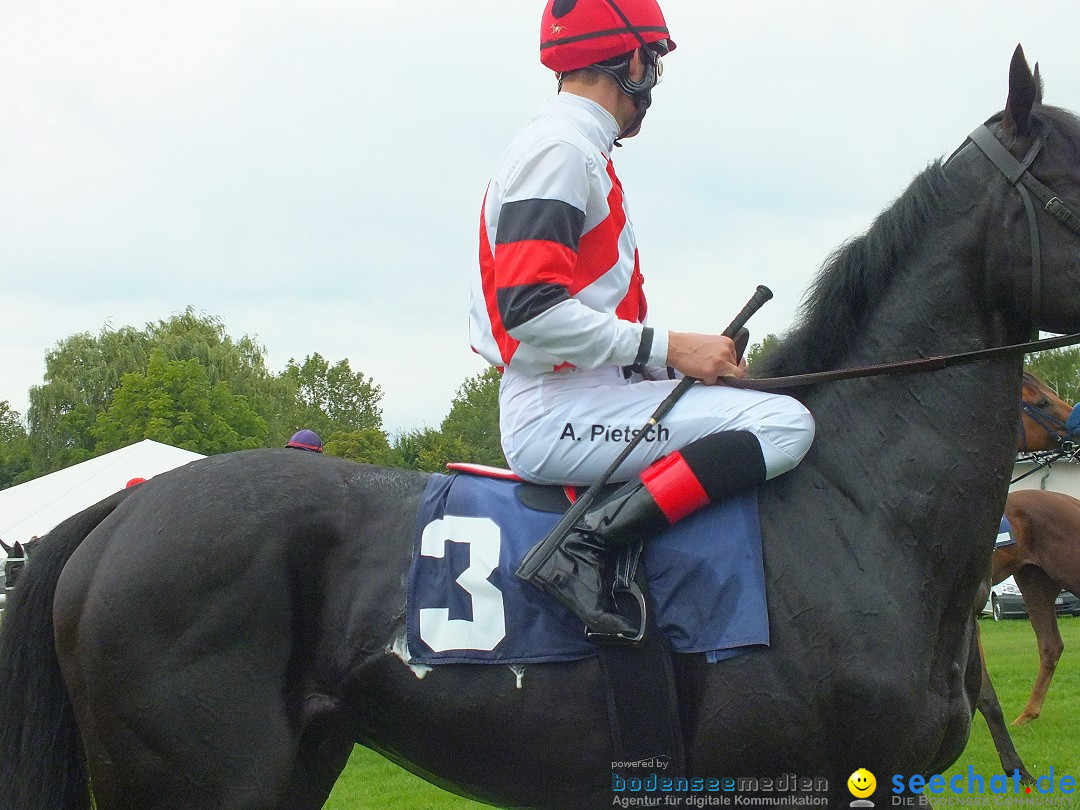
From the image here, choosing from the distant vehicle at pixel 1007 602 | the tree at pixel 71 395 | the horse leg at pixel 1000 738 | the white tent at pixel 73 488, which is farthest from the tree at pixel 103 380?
the horse leg at pixel 1000 738

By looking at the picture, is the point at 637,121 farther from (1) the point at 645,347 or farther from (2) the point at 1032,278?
(2) the point at 1032,278

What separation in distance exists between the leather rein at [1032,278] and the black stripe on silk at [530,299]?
1.91 ft

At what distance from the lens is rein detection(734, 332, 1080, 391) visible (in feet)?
9.05

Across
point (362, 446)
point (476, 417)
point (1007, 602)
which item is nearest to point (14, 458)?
point (362, 446)

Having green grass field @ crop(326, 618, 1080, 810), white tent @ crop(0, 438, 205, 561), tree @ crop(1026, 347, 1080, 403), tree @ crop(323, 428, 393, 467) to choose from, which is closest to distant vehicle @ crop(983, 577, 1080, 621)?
green grass field @ crop(326, 618, 1080, 810)

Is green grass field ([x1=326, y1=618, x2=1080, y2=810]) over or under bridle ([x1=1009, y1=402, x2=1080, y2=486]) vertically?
under

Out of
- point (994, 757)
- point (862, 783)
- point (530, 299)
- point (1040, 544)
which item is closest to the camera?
point (862, 783)

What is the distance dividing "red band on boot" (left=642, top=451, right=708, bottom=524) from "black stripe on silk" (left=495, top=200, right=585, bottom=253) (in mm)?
676

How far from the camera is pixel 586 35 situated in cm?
297

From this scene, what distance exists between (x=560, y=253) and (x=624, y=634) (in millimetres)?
1042

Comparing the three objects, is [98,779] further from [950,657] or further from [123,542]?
[950,657]

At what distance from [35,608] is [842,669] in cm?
240

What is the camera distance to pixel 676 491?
2.62 metres

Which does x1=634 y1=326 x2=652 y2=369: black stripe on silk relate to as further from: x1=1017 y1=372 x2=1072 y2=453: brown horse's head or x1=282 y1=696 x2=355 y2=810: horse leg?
x1=1017 y1=372 x2=1072 y2=453: brown horse's head
